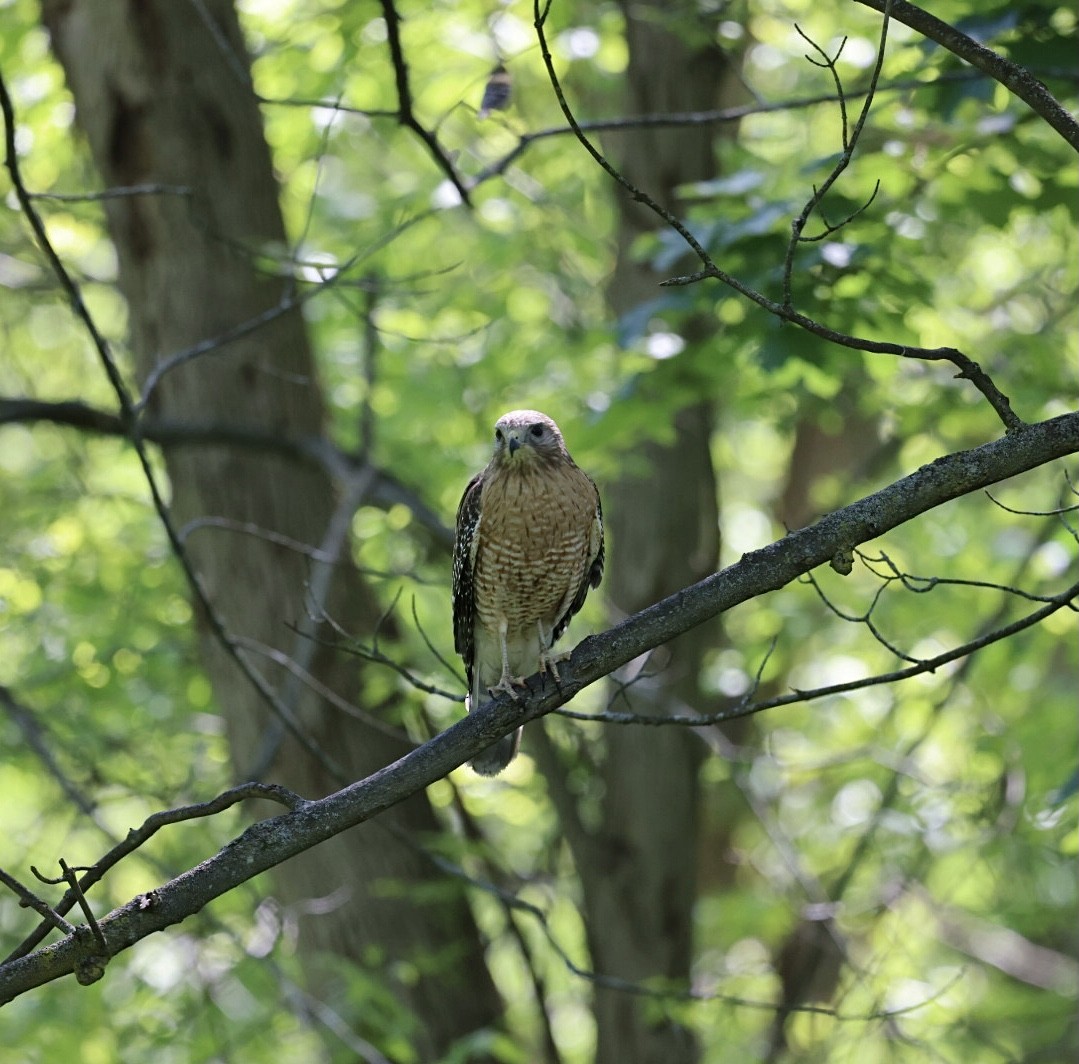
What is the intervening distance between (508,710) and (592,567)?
87.4 inches

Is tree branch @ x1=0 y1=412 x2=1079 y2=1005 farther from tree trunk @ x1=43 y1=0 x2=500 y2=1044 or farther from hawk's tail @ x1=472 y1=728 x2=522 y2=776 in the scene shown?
tree trunk @ x1=43 y1=0 x2=500 y2=1044

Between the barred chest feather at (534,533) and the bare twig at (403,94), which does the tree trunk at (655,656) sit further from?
the bare twig at (403,94)

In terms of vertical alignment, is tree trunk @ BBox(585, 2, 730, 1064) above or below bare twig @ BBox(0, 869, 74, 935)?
above

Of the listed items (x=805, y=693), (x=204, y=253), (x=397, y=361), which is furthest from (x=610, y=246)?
(x=805, y=693)

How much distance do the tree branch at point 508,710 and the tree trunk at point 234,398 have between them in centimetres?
377

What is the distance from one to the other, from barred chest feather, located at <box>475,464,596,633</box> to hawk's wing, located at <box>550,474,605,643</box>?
26 millimetres

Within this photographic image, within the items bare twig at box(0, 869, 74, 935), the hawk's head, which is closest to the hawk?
the hawk's head

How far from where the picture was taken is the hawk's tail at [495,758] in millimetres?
5137

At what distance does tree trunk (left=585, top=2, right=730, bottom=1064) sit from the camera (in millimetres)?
7277

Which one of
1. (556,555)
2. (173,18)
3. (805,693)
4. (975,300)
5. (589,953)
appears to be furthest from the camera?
(975,300)

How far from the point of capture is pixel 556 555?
501 cm

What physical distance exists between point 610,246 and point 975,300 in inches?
130

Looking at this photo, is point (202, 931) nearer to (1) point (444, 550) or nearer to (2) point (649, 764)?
(1) point (444, 550)

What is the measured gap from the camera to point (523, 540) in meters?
4.95
